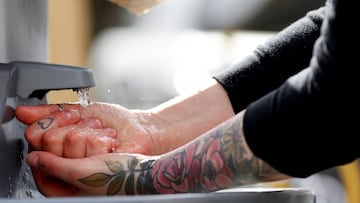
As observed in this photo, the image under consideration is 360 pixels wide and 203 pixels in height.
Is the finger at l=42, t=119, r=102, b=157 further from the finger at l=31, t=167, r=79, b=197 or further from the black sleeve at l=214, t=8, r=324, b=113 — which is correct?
the black sleeve at l=214, t=8, r=324, b=113

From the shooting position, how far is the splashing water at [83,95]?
153cm

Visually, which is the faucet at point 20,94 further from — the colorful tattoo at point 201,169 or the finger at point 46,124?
the colorful tattoo at point 201,169

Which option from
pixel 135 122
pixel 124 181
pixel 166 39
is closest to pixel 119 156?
pixel 124 181

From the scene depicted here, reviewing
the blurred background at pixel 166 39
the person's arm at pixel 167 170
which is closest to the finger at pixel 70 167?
the person's arm at pixel 167 170

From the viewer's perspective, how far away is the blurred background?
18.0ft

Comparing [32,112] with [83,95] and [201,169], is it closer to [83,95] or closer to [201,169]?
[83,95]

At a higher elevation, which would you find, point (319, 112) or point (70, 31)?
point (319, 112)

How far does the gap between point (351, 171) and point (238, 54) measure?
1.37 metres

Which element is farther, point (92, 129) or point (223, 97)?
point (223, 97)

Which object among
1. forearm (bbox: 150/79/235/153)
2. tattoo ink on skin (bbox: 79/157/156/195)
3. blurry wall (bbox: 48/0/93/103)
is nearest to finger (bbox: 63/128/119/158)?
tattoo ink on skin (bbox: 79/157/156/195)

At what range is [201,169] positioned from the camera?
1369 mm

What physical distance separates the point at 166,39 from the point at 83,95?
4391mm

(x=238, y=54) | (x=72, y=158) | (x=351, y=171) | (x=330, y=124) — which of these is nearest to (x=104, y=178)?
(x=72, y=158)

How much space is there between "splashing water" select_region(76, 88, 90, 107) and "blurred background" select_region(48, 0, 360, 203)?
3.40 metres
